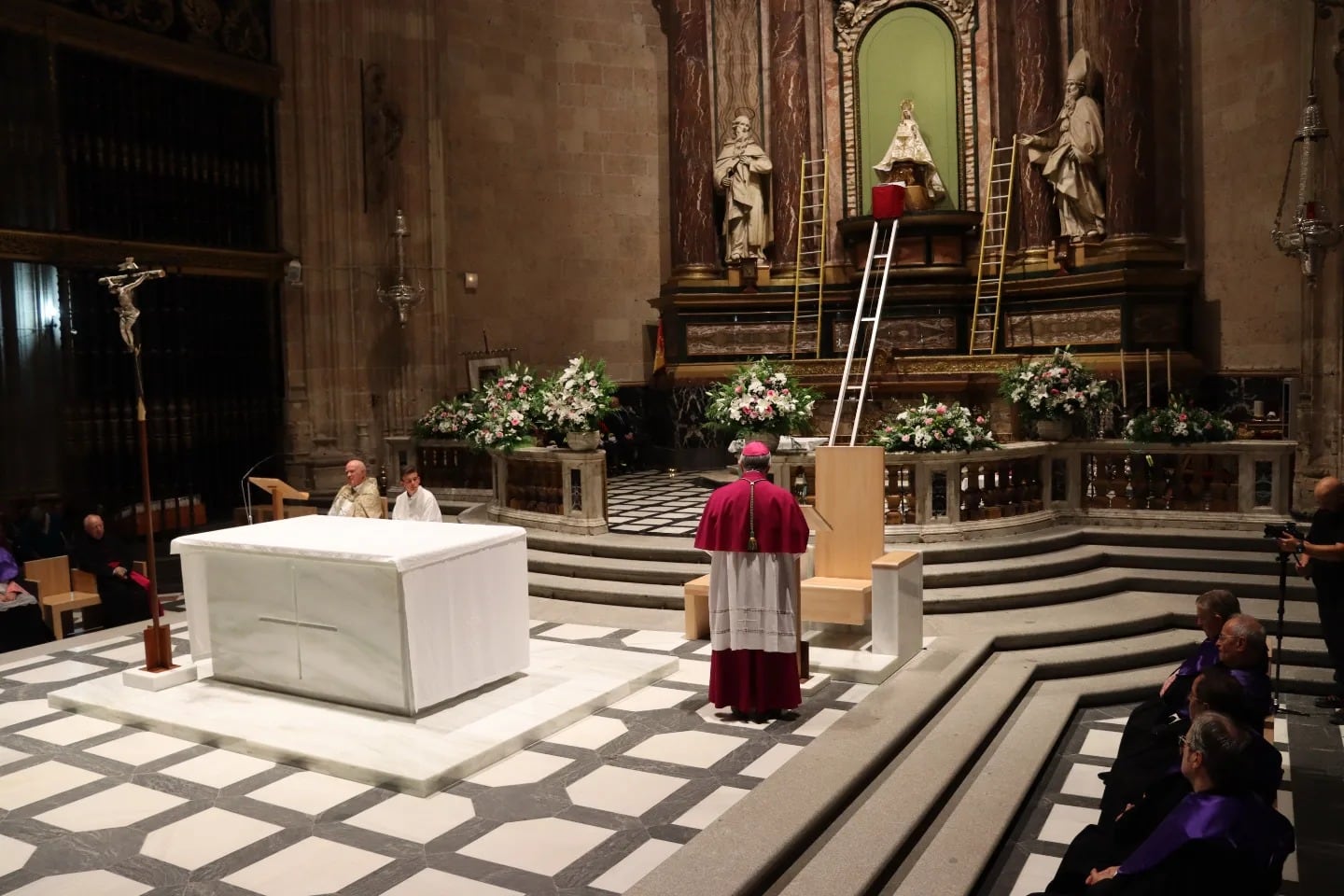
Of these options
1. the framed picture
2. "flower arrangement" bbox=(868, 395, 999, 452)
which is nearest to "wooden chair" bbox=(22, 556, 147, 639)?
"flower arrangement" bbox=(868, 395, 999, 452)

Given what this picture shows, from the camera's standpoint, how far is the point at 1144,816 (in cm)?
418

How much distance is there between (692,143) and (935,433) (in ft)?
25.8

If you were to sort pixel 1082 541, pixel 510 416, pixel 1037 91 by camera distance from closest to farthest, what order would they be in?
pixel 1082 541 → pixel 510 416 → pixel 1037 91

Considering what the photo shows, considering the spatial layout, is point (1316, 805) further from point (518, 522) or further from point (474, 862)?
point (518, 522)

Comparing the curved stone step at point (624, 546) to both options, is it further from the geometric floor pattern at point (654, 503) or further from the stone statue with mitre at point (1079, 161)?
the stone statue with mitre at point (1079, 161)

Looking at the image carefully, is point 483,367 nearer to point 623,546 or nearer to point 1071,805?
point 623,546

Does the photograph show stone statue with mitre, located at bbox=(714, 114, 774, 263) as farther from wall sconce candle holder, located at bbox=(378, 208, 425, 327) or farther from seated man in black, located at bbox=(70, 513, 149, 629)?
seated man in black, located at bbox=(70, 513, 149, 629)

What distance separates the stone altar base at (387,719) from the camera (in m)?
5.78

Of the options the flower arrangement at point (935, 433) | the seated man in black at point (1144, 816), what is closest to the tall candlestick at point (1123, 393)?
the flower arrangement at point (935, 433)

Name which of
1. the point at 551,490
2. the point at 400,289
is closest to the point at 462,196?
the point at 400,289

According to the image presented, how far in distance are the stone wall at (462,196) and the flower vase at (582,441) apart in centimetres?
527

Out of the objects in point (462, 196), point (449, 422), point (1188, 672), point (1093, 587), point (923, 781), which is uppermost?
point (462, 196)

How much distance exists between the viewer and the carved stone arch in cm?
1526

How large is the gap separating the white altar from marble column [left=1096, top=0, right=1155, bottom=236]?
32.2ft
